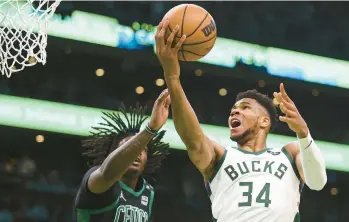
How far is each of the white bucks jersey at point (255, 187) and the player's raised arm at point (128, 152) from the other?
445mm

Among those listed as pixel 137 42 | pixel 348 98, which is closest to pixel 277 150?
pixel 137 42

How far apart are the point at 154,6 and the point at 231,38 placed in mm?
1132

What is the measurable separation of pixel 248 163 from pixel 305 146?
0.41 metres

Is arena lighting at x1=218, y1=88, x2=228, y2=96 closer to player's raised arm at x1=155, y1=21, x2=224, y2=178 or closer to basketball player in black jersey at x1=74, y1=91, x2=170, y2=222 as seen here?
basketball player in black jersey at x1=74, y1=91, x2=170, y2=222

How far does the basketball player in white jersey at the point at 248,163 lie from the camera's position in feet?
12.0

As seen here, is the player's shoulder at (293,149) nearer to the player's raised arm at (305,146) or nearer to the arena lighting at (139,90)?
the player's raised arm at (305,146)

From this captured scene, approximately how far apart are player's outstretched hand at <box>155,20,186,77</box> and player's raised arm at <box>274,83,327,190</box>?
56 cm

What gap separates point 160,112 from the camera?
3.97 m

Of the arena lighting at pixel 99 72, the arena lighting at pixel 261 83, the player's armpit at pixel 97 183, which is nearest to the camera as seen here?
the player's armpit at pixel 97 183

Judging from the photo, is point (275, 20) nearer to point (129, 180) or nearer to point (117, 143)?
point (117, 143)

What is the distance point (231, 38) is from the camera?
31.2 feet

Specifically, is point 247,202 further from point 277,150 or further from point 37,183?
point 37,183

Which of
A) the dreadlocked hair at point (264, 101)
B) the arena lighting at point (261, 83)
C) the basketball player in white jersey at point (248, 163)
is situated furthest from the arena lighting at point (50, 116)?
the basketball player in white jersey at point (248, 163)

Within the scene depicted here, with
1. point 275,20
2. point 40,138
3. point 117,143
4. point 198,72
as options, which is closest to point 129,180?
point 117,143
